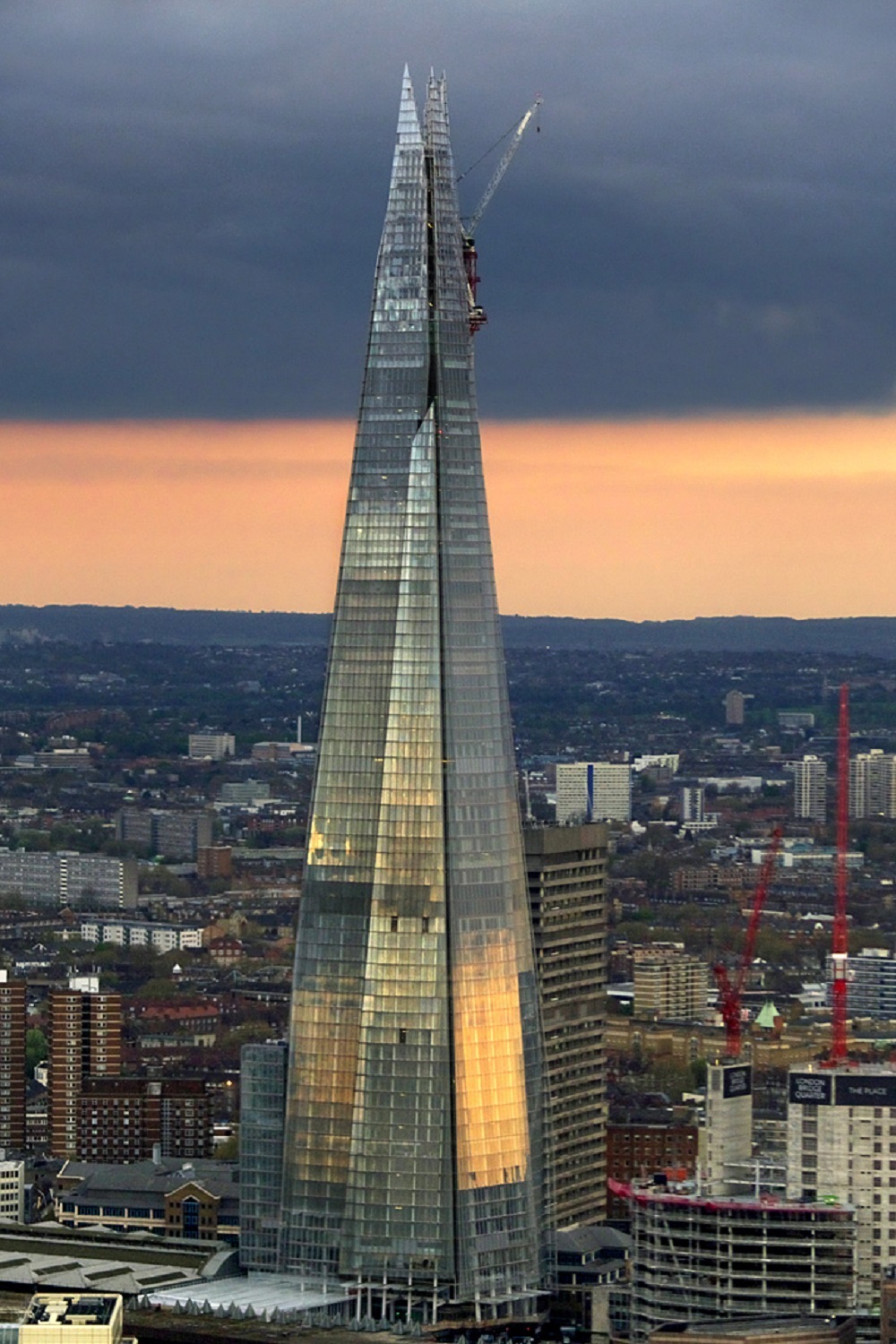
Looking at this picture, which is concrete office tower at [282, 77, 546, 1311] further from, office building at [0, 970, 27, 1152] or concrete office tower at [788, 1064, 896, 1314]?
office building at [0, 970, 27, 1152]

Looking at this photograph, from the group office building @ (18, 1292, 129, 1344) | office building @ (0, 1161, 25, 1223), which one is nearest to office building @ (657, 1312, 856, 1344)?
office building @ (18, 1292, 129, 1344)

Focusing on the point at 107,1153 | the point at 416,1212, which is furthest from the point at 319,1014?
the point at 107,1153

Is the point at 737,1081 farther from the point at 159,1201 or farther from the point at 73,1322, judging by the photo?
the point at 73,1322

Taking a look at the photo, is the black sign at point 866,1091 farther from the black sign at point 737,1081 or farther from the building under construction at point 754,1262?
the building under construction at point 754,1262

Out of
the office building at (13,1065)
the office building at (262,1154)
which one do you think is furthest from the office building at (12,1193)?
the office building at (13,1065)

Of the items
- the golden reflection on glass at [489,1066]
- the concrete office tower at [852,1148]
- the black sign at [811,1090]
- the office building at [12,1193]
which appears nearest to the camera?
the concrete office tower at [852,1148]

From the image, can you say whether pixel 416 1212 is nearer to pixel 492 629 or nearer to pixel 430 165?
pixel 492 629
